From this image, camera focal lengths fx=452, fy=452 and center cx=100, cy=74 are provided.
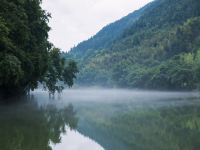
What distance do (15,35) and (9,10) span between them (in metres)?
2.13

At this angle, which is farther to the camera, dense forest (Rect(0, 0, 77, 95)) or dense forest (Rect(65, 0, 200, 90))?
dense forest (Rect(65, 0, 200, 90))

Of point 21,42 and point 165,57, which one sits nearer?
point 21,42

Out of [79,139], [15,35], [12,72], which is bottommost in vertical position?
[79,139]

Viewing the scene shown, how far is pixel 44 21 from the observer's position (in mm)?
48094

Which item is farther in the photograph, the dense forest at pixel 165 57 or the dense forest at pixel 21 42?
the dense forest at pixel 165 57

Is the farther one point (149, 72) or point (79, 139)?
point (149, 72)

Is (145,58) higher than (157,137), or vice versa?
(145,58)

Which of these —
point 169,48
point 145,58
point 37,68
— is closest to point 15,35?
point 37,68

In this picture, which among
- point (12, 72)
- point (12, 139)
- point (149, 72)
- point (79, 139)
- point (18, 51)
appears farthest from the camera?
point (149, 72)

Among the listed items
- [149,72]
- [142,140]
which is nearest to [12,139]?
[142,140]

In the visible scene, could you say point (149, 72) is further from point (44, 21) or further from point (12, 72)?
point (12, 72)

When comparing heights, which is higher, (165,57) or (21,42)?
(165,57)

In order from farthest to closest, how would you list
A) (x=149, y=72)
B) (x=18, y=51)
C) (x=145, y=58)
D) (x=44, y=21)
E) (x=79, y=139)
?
(x=145, y=58), (x=149, y=72), (x=44, y=21), (x=18, y=51), (x=79, y=139)

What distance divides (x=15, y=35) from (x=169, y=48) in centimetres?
12024
